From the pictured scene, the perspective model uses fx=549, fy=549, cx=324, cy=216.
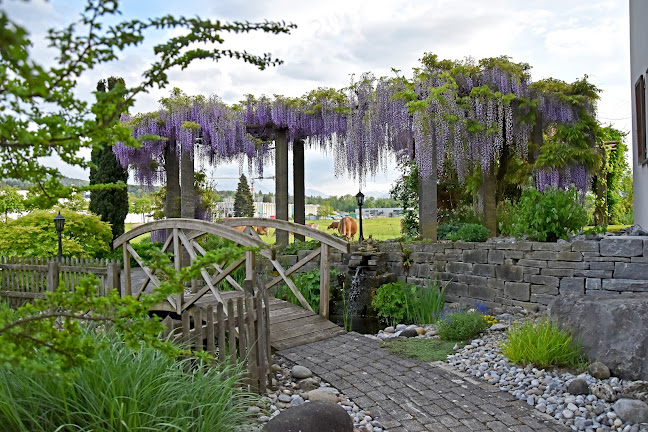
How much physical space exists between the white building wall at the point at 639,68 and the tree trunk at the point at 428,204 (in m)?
2.69

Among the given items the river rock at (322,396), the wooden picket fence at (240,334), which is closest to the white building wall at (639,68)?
the river rock at (322,396)

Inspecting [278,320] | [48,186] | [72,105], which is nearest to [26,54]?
[72,105]

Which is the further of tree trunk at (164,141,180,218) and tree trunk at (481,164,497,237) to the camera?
tree trunk at (164,141,180,218)

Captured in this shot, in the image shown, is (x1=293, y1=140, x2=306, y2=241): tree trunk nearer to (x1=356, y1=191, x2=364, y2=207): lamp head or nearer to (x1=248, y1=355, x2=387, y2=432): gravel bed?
(x1=356, y1=191, x2=364, y2=207): lamp head

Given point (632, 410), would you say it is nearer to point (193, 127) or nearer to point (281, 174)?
point (281, 174)

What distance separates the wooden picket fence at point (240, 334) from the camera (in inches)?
145

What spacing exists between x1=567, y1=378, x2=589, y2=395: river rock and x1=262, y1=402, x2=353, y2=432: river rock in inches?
66.1

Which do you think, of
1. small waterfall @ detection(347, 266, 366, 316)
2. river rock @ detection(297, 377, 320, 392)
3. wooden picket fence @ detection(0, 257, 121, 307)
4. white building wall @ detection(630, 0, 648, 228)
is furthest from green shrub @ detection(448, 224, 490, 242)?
wooden picket fence @ detection(0, 257, 121, 307)

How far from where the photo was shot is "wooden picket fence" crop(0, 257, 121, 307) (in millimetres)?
6449

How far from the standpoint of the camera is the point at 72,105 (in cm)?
177

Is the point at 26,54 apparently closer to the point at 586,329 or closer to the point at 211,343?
the point at 211,343

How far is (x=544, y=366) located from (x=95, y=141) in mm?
3680

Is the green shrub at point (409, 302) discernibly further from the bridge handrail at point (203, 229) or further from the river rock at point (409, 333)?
the bridge handrail at point (203, 229)

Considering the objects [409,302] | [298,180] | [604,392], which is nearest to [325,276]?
[409,302]
